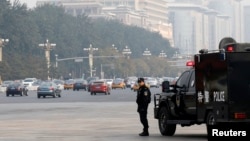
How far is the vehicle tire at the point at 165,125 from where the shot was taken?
3056 centimetres

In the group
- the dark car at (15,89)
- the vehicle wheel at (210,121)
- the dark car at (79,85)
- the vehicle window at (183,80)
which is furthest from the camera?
the dark car at (79,85)

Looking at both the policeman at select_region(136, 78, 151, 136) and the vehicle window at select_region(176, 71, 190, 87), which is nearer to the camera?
the vehicle window at select_region(176, 71, 190, 87)

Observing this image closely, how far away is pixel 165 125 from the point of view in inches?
1211

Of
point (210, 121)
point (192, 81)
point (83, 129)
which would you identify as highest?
point (192, 81)

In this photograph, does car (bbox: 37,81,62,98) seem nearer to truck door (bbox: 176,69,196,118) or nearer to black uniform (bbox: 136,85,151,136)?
black uniform (bbox: 136,85,151,136)

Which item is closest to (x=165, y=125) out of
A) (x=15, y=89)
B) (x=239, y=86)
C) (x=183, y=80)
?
(x=183, y=80)

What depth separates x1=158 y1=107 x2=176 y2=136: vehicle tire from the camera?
30562mm

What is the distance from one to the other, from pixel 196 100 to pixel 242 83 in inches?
111

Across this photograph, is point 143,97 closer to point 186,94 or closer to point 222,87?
point 186,94

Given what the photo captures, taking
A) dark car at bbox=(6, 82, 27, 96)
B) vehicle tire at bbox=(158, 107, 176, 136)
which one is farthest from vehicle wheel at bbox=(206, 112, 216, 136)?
dark car at bbox=(6, 82, 27, 96)

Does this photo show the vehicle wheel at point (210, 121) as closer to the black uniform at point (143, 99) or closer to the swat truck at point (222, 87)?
the swat truck at point (222, 87)

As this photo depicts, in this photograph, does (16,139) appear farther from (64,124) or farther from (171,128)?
(64,124)

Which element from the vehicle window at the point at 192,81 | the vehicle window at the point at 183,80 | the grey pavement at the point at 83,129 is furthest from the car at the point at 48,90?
the vehicle window at the point at 192,81

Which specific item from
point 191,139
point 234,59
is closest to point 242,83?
point 234,59
